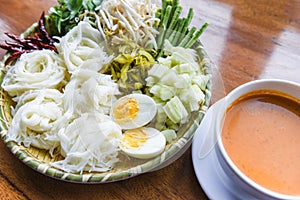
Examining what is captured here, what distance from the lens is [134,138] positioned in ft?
3.36

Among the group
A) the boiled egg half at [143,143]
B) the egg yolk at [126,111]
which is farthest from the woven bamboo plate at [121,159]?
the egg yolk at [126,111]

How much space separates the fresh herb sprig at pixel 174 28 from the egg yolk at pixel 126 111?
0.23m

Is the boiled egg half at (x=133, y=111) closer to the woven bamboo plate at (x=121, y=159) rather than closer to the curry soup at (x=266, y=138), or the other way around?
the woven bamboo plate at (x=121, y=159)

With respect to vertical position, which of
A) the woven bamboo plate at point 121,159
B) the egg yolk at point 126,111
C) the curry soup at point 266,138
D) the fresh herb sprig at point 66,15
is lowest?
the woven bamboo plate at point 121,159

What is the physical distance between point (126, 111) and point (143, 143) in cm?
13

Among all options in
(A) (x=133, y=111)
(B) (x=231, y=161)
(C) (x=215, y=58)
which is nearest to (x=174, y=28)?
(C) (x=215, y=58)

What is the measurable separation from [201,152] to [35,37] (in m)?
0.77

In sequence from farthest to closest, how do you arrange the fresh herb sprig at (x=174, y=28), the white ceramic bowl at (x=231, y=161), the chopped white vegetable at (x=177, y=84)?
the fresh herb sprig at (x=174, y=28) < the chopped white vegetable at (x=177, y=84) < the white ceramic bowl at (x=231, y=161)

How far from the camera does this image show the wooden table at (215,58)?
0.98 m

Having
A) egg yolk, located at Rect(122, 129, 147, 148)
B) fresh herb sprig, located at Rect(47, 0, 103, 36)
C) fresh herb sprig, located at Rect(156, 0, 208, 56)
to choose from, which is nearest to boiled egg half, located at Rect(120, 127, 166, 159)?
egg yolk, located at Rect(122, 129, 147, 148)

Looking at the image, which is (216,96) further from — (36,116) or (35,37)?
(35,37)

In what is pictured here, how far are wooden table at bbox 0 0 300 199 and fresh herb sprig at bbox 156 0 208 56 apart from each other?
125 millimetres

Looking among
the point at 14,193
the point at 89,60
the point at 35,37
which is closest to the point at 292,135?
the point at 89,60

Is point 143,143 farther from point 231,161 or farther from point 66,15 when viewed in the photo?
point 66,15
